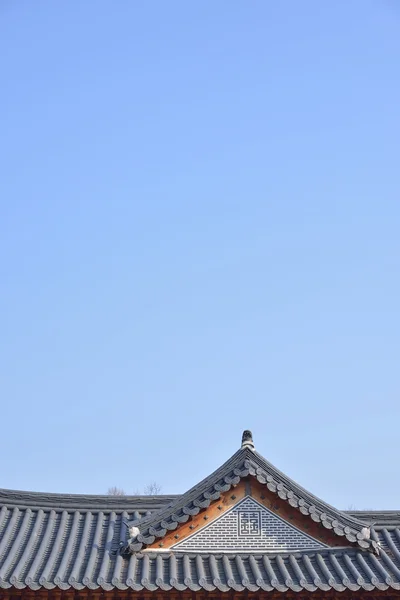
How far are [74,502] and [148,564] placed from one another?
321 cm

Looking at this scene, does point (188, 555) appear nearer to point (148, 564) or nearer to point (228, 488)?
point (148, 564)

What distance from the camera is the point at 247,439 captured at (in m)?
14.2

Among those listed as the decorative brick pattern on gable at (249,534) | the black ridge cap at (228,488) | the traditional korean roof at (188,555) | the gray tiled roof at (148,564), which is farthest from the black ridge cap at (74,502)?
the decorative brick pattern on gable at (249,534)

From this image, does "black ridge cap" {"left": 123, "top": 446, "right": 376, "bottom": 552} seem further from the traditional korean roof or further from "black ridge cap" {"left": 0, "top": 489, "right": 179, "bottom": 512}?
"black ridge cap" {"left": 0, "top": 489, "right": 179, "bottom": 512}

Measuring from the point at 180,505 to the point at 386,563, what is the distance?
3377 millimetres

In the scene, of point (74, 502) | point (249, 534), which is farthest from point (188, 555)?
point (74, 502)

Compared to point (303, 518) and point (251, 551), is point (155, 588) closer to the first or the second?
point (251, 551)

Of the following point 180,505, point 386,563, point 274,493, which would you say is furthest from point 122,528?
point 386,563

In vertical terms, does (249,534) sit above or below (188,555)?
above

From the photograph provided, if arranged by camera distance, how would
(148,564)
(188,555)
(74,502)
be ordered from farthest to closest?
(74,502) → (188,555) → (148,564)

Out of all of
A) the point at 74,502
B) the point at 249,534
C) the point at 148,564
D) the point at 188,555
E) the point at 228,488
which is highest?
the point at 74,502

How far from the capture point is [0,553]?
13266mm

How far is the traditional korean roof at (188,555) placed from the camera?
39.7ft

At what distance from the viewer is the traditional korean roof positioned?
12086mm
